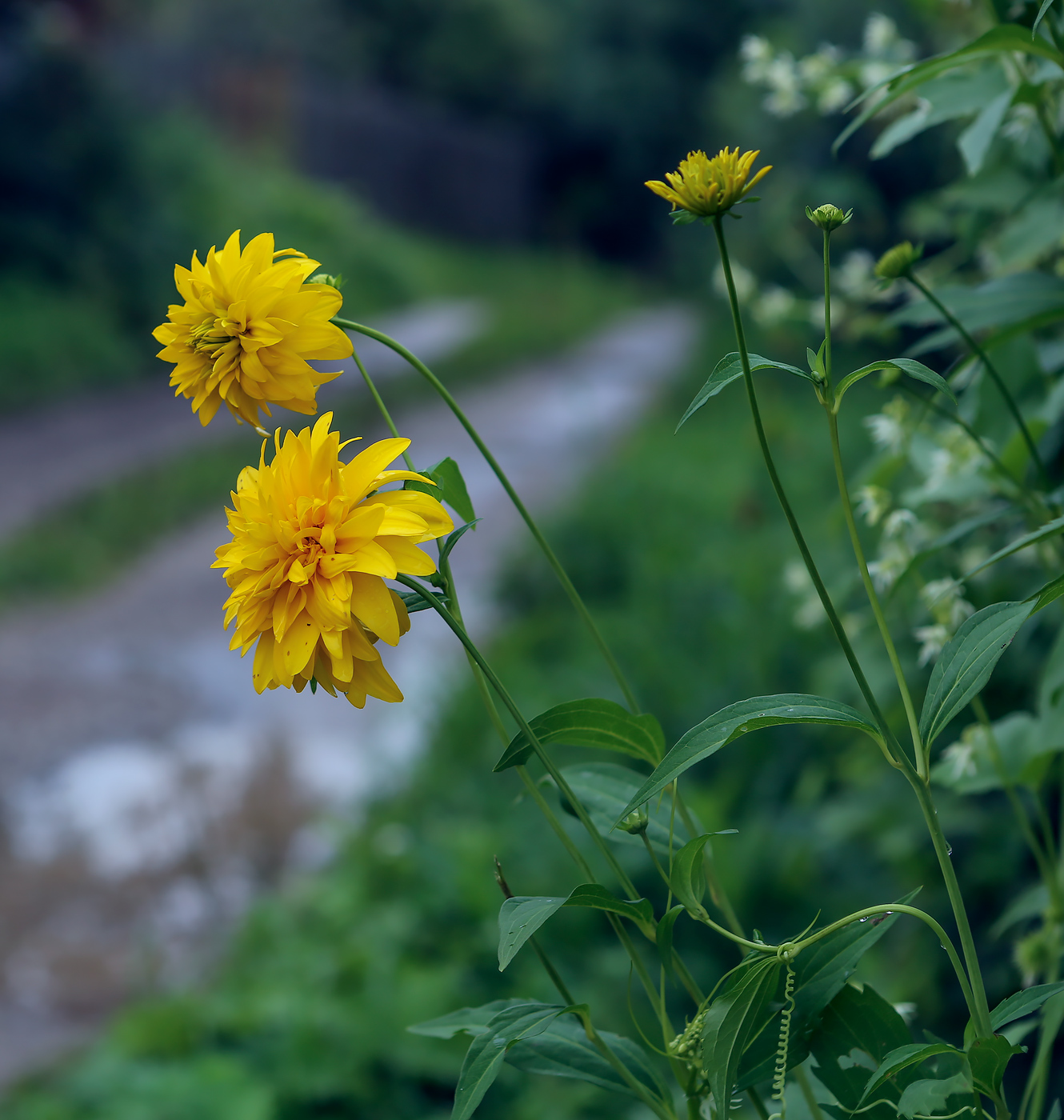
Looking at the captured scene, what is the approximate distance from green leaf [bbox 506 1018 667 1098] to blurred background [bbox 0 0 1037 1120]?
0.37 metres

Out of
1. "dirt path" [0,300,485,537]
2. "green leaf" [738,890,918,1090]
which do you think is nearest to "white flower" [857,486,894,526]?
"green leaf" [738,890,918,1090]

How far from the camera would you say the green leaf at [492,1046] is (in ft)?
1.42

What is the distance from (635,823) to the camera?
1.57 feet

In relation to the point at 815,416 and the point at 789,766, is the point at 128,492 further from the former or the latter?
the point at 789,766

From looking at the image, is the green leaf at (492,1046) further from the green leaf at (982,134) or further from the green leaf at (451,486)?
the green leaf at (982,134)

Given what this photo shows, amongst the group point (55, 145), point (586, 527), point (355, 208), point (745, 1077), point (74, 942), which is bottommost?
point (745, 1077)

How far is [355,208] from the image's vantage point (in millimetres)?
10164

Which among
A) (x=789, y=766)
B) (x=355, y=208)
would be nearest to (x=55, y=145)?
(x=355, y=208)

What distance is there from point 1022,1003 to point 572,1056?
21 centimetres

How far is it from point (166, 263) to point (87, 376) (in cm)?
100

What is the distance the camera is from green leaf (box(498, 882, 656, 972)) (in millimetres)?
418

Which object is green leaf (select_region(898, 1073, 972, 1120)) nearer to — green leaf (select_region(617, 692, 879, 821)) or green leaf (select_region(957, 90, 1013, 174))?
green leaf (select_region(617, 692, 879, 821))

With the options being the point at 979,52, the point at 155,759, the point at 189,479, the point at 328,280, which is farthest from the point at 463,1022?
the point at 189,479

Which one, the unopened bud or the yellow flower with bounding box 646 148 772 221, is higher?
the unopened bud
